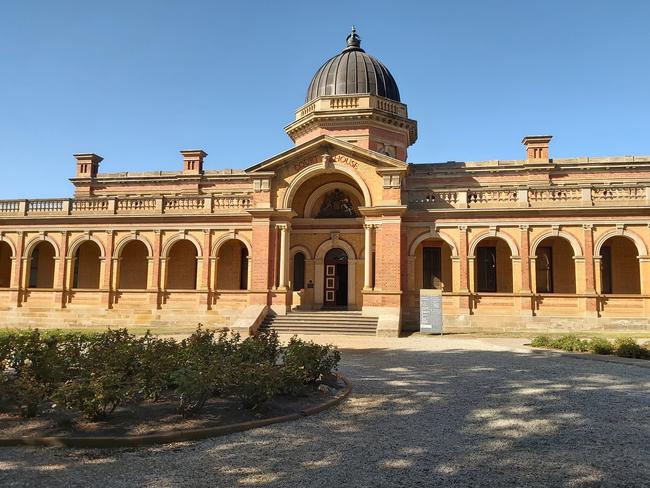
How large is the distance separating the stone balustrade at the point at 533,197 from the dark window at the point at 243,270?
991 cm

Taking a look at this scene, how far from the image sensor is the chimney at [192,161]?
105ft

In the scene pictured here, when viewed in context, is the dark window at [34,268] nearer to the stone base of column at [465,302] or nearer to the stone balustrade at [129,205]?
the stone balustrade at [129,205]

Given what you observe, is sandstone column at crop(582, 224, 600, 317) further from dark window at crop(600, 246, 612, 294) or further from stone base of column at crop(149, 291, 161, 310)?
stone base of column at crop(149, 291, 161, 310)

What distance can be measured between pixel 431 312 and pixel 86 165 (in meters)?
25.3

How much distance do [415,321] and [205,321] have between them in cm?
1074

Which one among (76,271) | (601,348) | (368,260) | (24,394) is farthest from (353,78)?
(24,394)

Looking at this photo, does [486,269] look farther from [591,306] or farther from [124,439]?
[124,439]

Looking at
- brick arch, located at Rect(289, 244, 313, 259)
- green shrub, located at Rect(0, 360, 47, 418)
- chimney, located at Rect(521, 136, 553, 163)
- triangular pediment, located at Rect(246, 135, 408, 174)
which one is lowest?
green shrub, located at Rect(0, 360, 47, 418)

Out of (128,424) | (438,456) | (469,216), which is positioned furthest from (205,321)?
(438,456)

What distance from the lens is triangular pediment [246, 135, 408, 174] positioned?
23.9 metres

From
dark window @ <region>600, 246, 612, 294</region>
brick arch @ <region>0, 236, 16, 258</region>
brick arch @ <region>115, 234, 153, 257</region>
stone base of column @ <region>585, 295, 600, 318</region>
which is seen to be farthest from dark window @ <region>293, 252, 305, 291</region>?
brick arch @ <region>0, 236, 16, 258</region>

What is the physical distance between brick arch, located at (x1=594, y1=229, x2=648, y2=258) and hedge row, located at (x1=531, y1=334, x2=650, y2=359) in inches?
315

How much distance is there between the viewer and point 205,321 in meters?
25.3

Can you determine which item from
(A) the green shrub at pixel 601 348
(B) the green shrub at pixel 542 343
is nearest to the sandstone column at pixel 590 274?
(B) the green shrub at pixel 542 343
